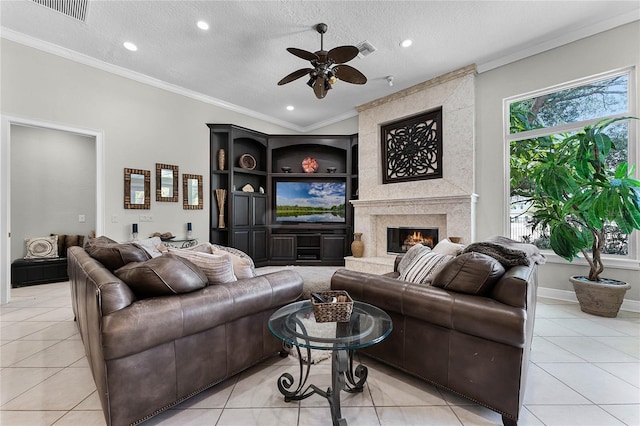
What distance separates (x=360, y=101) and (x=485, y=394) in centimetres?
494

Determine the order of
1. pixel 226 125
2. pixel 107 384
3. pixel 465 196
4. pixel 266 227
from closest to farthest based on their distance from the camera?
pixel 107 384 → pixel 465 196 → pixel 226 125 → pixel 266 227

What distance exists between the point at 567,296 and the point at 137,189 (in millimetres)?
6196

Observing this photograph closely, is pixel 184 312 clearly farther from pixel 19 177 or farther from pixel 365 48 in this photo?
pixel 19 177

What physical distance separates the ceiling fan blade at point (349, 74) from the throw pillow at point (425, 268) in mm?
2224

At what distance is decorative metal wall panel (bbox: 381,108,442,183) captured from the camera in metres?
4.46

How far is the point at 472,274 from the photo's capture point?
154 centimetres

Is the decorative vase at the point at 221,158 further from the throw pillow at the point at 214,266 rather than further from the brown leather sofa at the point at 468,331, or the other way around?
the brown leather sofa at the point at 468,331

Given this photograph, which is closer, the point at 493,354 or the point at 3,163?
the point at 493,354

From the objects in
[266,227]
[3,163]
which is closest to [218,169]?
[266,227]

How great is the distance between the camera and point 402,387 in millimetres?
1740

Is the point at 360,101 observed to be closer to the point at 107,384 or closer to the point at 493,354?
the point at 493,354

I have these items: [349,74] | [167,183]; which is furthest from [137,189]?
[349,74]

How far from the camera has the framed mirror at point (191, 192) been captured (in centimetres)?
477

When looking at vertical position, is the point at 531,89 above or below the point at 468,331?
above
